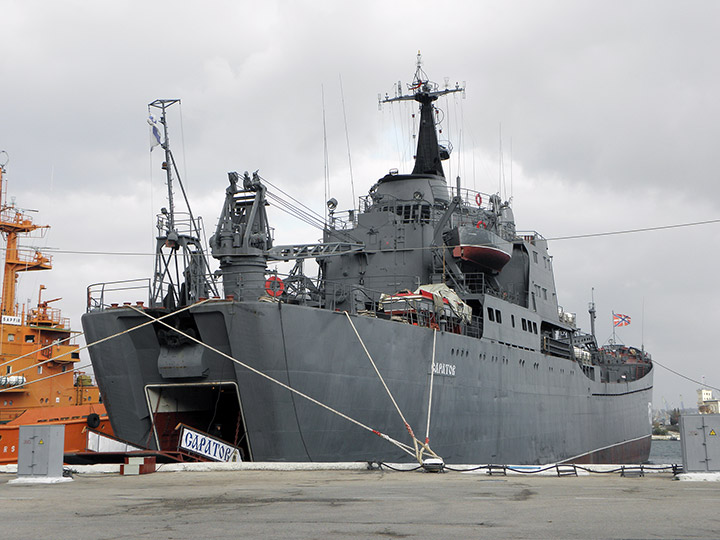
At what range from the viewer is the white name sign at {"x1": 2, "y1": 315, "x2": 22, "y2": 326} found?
29.4m

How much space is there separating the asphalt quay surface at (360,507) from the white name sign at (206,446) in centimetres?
185

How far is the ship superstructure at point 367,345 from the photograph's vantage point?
15461 millimetres

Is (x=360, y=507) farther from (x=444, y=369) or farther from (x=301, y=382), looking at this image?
(x=444, y=369)

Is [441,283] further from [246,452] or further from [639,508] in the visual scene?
[639,508]

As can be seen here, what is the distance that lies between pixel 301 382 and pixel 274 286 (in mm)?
2464

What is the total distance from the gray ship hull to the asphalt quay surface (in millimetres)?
2464

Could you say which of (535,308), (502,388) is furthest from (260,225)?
(535,308)

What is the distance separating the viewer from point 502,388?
22750 mm

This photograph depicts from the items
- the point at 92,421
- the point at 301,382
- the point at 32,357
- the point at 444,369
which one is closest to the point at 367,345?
the point at 301,382

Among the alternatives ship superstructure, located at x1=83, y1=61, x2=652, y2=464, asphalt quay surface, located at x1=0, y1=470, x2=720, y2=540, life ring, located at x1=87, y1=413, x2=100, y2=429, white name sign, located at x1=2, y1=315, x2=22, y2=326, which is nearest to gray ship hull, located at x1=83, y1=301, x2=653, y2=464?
ship superstructure, located at x1=83, y1=61, x2=652, y2=464

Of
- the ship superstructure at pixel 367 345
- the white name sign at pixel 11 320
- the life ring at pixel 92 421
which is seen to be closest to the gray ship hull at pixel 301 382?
the ship superstructure at pixel 367 345

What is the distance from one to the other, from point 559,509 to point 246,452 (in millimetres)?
10192

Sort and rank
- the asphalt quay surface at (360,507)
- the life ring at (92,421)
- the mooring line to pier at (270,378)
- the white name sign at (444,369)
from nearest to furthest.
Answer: the asphalt quay surface at (360,507) < the mooring line to pier at (270,378) < the life ring at (92,421) < the white name sign at (444,369)

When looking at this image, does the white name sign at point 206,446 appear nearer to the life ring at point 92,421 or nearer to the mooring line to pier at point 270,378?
the mooring line to pier at point 270,378
